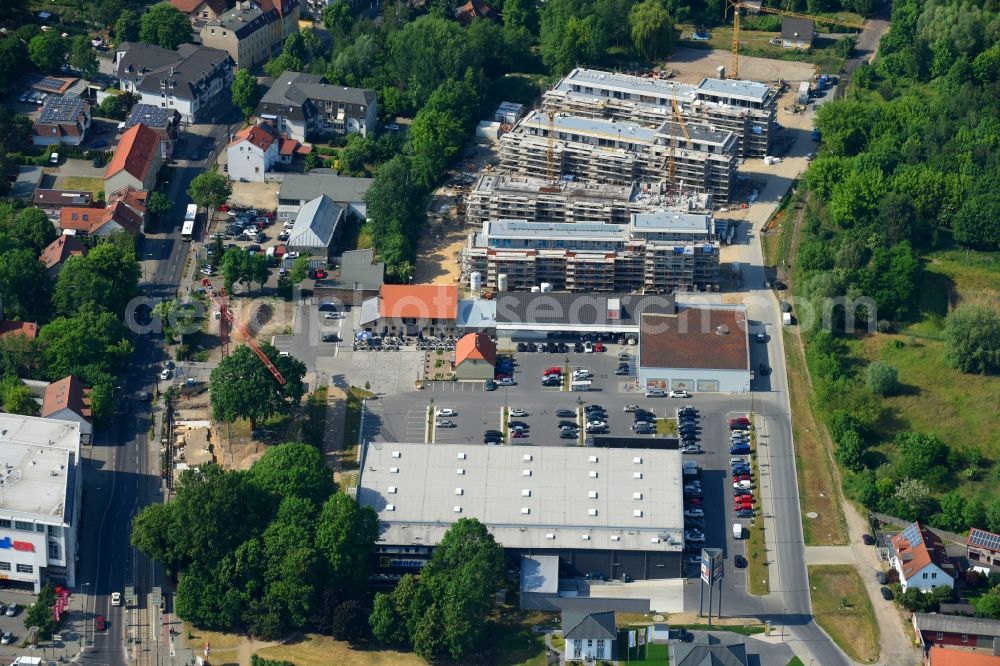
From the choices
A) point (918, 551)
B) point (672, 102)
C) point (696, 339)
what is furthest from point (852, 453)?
point (672, 102)

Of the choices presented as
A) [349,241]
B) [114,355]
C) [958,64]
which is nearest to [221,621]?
[114,355]

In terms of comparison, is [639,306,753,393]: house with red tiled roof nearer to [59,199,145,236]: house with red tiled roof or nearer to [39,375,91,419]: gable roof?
[39,375,91,419]: gable roof

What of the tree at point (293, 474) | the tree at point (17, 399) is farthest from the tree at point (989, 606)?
the tree at point (17, 399)

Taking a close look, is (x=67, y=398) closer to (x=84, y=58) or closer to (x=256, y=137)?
(x=256, y=137)

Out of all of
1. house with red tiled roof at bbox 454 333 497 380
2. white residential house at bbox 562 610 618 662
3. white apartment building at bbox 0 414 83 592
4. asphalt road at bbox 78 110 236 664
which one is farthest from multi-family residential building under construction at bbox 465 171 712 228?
white residential house at bbox 562 610 618 662

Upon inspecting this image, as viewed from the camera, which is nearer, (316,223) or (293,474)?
(293,474)

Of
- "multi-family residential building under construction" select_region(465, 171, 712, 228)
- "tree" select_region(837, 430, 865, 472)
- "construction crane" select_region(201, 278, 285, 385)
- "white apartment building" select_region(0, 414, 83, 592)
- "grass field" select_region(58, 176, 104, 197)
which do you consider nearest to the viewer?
"white apartment building" select_region(0, 414, 83, 592)

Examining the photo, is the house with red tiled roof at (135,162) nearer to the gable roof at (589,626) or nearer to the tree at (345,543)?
the tree at (345,543)
